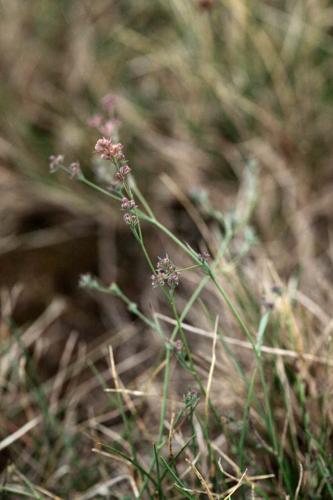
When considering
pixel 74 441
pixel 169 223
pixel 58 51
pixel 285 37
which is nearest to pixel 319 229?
pixel 169 223

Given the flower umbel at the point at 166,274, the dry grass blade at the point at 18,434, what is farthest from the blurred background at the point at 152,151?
the flower umbel at the point at 166,274

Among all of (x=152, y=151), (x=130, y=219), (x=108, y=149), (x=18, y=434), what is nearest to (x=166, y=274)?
(x=130, y=219)

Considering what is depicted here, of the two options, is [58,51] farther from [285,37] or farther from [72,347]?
[72,347]

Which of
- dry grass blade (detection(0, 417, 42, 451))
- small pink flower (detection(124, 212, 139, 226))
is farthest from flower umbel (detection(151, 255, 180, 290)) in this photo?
dry grass blade (detection(0, 417, 42, 451))

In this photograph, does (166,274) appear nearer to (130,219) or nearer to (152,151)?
(130,219)

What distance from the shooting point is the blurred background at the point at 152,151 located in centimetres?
187

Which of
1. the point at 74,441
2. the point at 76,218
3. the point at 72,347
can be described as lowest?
the point at 74,441

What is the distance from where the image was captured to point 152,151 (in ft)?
7.23

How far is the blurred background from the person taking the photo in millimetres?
1874

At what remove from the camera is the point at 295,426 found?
51.3 inches

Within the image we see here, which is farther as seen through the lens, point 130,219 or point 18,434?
point 18,434

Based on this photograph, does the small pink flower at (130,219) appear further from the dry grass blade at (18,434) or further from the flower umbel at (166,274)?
the dry grass blade at (18,434)

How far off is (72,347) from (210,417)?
1.76 ft

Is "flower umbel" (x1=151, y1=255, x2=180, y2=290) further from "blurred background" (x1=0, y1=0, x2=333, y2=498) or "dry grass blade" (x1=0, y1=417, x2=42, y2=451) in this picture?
"blurred background" (x1=0, y1=0, x2=333, y2=498)
